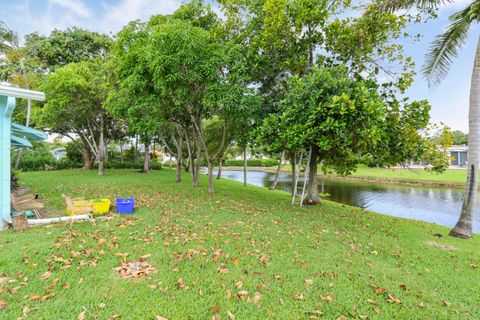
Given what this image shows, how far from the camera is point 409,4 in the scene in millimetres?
7098

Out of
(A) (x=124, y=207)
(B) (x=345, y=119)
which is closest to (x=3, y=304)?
(A) (x=124, y=207)

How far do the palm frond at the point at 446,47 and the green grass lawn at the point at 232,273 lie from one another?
5.06 m

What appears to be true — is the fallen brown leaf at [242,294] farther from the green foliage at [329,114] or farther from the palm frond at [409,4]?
the palm frond at [409,4]

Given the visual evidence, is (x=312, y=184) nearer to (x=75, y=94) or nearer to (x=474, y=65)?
(x=474, y=65)

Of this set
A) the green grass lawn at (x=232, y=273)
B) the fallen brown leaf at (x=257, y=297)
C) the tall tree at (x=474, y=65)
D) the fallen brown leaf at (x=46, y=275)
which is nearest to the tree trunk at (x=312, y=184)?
the green grass lawn at (x=232, y=273)

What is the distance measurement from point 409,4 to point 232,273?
342 inches

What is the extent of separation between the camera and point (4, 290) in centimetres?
298

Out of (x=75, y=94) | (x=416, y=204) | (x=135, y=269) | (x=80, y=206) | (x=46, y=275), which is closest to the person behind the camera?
(x=46, y=275)

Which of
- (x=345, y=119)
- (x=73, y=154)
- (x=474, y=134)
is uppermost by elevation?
(x=345, y=119)

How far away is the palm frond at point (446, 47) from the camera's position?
6.82 m

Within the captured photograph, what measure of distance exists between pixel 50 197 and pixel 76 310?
7888 mm

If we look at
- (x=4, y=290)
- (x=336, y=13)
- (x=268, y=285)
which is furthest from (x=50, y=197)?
(x=336, y=13)

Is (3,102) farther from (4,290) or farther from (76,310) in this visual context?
(76,310)

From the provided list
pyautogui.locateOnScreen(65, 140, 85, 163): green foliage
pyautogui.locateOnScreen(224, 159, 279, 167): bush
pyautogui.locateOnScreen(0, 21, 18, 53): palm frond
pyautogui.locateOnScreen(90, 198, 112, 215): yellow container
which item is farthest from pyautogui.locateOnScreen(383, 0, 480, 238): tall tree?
pyautogui.locateOnScreen(224, 159, 279, 167): bush
